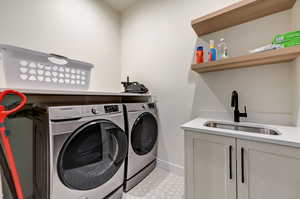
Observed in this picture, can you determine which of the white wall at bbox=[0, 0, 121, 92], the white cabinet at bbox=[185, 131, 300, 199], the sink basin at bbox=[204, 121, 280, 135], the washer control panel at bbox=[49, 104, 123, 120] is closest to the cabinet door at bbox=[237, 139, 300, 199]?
the white cabinet at bbox=[185, 131, 300, 199]

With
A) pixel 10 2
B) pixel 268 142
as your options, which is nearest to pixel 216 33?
pixel 268 142

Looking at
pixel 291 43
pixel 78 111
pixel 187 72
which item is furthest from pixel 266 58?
pixel 78 111

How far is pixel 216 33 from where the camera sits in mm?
1495

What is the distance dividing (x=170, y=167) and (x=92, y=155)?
45.0 inches

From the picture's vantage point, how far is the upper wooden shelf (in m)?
1.08

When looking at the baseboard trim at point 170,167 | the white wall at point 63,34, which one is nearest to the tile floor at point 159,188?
the baseboard trim at point 170,167

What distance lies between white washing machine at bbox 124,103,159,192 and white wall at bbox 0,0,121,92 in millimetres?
968

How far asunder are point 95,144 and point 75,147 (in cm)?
19

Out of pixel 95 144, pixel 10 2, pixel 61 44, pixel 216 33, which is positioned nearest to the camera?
pixel 95 144

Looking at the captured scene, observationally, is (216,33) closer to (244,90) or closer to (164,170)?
(244,90)

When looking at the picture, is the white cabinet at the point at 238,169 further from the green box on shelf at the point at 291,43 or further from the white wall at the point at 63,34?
the white wall at the point at 63,34

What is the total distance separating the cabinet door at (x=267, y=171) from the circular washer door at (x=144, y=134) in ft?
3.23

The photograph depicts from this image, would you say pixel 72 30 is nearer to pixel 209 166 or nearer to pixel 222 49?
pixel 222 49

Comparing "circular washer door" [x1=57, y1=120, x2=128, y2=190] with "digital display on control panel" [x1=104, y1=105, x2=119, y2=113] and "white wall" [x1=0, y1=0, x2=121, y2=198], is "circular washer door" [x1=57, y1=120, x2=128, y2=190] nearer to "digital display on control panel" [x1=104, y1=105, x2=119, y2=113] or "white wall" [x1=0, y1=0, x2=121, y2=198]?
"digital display on control panel" [x1=104, y1=105, x2=119, y2=113]
